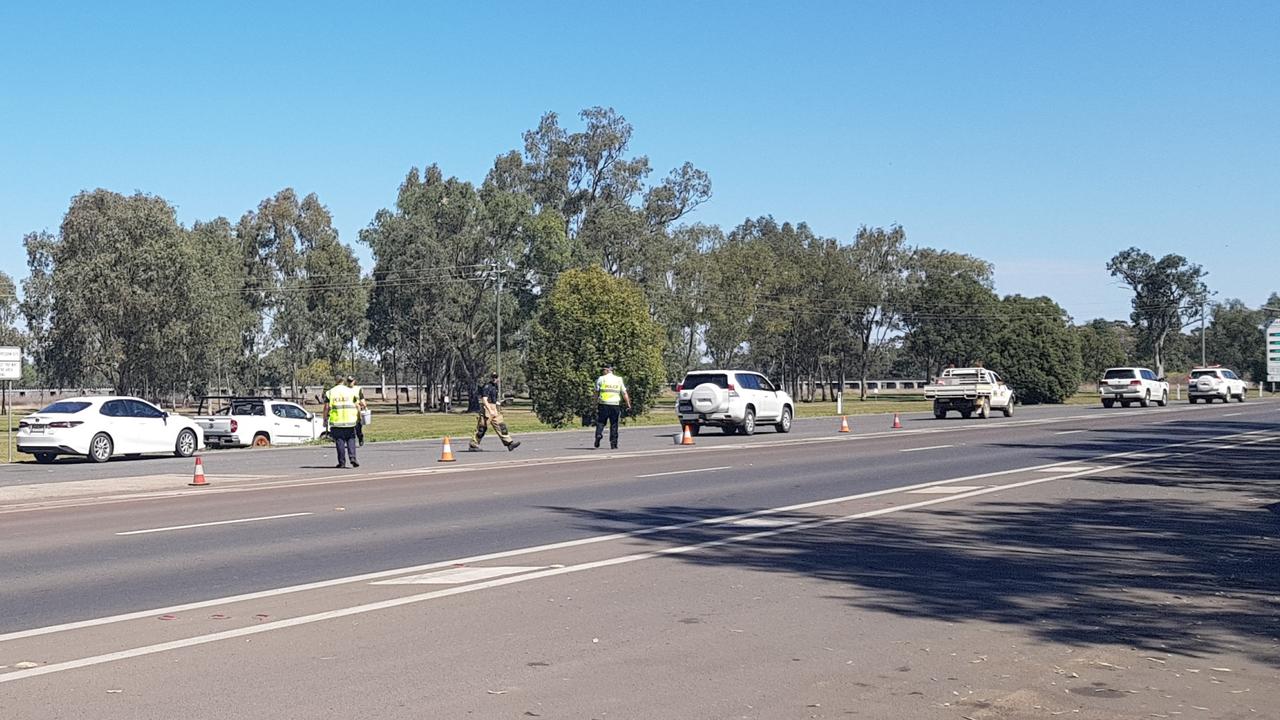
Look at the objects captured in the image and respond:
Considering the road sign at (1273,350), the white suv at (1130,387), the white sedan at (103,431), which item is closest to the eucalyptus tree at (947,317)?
the white suv at (1130,387)

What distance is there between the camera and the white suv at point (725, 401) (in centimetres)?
3584

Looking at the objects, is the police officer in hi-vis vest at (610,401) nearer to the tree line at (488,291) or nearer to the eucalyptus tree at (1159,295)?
the tree line at (488,291)

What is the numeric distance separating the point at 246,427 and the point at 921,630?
99.4 ft

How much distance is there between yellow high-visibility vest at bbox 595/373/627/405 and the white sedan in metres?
9.38

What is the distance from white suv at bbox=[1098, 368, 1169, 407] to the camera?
6128 centimetres

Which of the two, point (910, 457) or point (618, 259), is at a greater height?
point (618, 259)

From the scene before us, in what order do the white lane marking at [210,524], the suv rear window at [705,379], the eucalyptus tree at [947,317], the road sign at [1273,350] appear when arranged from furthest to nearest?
the eucalyptus tree at [947,317] < the road sign at [1273,350] < the suv rear window at [705,379] < the white lane marking at [210,524]

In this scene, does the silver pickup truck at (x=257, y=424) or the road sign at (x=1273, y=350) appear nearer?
the silver pickup truck at (x=257, y=424)

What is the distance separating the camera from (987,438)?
1334 inches

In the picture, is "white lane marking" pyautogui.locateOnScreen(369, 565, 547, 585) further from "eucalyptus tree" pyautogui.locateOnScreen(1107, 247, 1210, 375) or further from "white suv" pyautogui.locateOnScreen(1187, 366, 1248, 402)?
"eucalyptus tree" pyautogui.locateOnScreen(1107, 247, 1210, 375)

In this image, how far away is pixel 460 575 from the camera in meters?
11.1

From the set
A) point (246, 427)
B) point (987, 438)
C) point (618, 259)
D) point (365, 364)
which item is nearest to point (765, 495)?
point (987, 438)

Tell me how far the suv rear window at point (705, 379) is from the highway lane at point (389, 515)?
6.13 metres

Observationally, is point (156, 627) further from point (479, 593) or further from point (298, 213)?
point (298, 213)
